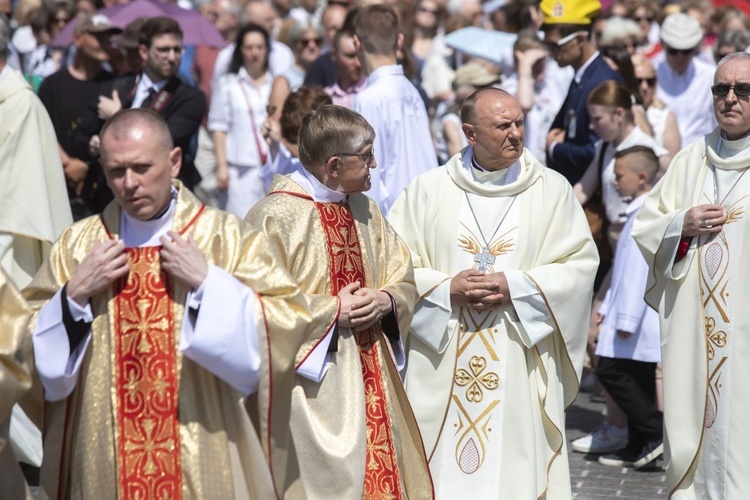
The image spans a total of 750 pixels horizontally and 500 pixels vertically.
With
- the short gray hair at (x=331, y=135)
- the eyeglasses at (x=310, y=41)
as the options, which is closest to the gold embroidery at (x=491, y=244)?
the short gray hair at (x=331, y=135)

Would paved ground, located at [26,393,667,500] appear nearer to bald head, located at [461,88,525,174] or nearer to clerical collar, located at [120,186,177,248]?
bald head, located at [461,88,525,174]

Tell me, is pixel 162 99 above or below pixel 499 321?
above

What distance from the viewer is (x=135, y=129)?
447 centimetres

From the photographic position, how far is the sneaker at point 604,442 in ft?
26.9

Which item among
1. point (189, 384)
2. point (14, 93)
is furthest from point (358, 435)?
point (14, 93)

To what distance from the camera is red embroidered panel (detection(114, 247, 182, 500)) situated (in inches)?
177

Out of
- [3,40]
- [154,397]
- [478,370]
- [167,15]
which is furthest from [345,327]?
[167,15]

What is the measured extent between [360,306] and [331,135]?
69 cm

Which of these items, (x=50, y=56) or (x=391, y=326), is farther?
(x=50, y=56)

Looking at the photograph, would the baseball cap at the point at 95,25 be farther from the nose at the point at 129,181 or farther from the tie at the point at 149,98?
the nose at the point at 129,181

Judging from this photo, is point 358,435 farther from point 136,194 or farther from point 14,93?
point 14,93

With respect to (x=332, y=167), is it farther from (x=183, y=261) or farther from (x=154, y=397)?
(x=154, y=397)

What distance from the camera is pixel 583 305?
20.0ft

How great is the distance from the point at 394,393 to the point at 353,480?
0.51 meters
